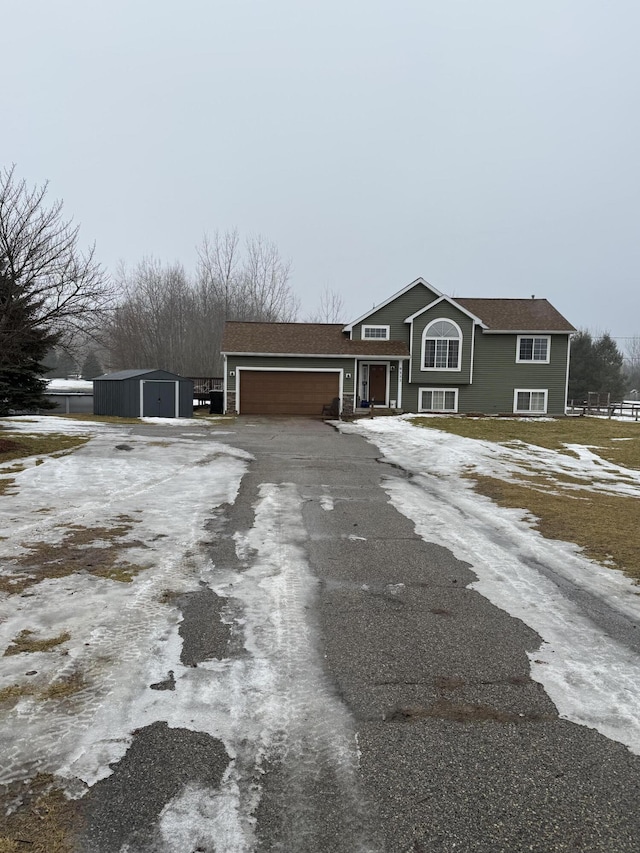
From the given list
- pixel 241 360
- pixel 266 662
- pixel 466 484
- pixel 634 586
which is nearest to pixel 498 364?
pixel 241 360

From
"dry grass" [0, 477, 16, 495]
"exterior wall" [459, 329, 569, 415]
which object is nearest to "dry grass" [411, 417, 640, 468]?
"exterior wall" [459, 329, 569, 415]

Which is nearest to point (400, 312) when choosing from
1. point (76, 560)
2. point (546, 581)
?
point (546, 581)

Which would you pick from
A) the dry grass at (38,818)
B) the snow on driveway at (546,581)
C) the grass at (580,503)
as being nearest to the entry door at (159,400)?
the grass at (580,503)

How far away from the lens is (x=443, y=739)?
2.77 meters

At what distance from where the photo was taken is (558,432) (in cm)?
2117

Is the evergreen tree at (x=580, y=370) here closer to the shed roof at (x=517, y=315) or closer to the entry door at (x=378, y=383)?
the shed roof at (x=517, y=315)

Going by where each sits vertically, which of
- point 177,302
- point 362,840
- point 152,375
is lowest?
point 362,840

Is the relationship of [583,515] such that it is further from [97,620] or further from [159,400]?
Result: [159,400]

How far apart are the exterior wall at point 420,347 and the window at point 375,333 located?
4.72 feet

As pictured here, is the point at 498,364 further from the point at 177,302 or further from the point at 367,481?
the point at 177,302

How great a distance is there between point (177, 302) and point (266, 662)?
47.4 metres

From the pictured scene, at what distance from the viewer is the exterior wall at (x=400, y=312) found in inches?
1146

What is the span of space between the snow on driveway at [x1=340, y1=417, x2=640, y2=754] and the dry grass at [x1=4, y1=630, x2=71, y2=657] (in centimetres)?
294

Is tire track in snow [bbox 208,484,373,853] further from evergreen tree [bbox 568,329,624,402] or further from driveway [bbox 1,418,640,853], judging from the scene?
evergreen tree [bbox 568,329,624,402]
